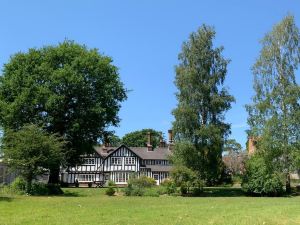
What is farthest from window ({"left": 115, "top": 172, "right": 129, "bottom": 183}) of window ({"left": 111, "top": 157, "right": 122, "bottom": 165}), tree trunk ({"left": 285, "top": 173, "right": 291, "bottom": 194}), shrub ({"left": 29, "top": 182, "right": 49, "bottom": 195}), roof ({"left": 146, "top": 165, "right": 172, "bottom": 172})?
shrub ({"left": 29, "top": 182, "right": 49, "bottom": 195})

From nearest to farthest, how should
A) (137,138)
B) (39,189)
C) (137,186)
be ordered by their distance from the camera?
(39,189)
(137,186)
(137,138)

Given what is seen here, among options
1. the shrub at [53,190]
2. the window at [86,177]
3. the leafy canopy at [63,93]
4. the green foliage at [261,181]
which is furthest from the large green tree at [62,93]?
the window at [86,177]

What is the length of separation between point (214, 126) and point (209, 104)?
2.65 m

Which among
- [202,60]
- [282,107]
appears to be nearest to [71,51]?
[202,60]

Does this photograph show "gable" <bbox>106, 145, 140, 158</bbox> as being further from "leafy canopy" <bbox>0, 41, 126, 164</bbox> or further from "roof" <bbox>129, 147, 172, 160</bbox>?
"leafy canopy" <bbox>0, 41, 126, 164</bbox>

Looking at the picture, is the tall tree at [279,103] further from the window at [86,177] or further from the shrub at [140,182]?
the window at [86,177]

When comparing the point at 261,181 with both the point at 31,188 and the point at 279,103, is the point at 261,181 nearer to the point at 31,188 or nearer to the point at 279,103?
the point at 279,103

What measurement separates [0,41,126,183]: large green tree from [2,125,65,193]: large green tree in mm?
8188

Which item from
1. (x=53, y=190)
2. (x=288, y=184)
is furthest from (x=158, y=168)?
(x=53, y=190)

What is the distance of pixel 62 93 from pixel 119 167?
4226 cm

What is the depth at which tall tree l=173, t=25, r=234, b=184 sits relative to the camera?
155 ft

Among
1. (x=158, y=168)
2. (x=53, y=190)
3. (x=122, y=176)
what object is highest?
(x=158, y=168)

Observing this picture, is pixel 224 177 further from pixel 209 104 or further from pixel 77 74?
pixel 77 74

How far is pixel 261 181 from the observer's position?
4544cm
